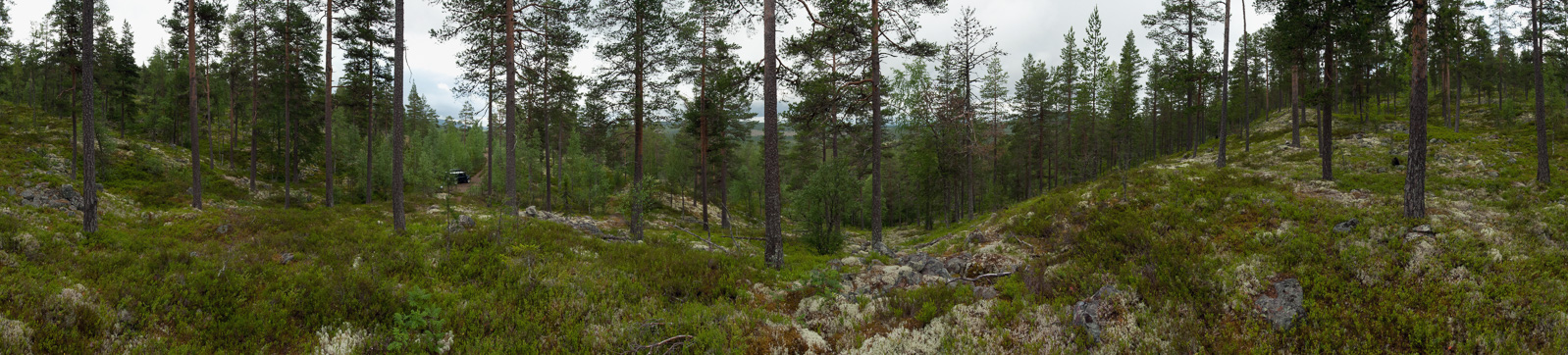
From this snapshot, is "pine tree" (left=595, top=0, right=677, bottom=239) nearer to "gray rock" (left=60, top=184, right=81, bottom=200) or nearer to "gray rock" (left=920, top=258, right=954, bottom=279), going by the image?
"gray rock" (left=920, top=258, right=954, bottom=279)

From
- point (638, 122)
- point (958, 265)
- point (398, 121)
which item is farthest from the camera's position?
point (638, 122)

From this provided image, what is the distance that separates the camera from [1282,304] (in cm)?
677

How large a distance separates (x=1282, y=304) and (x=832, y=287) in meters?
6.23

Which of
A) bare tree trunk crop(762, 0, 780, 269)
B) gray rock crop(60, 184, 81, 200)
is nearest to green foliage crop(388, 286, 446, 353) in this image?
bare tree trunk crop(762, 0, 780, 269)

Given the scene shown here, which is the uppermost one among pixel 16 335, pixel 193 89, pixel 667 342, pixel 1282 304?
pixel 193 89

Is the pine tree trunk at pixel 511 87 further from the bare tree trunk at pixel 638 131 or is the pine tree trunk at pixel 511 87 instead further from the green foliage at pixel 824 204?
the green foliage at pixel 824 204

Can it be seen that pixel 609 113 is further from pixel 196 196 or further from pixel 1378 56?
pixel 1378 56

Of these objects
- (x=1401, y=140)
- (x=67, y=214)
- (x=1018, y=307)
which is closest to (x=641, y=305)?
(x=1018, y=307)

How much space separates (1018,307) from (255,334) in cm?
1022

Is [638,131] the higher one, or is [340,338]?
[638,131]

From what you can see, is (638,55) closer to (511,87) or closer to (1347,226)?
(511,87)

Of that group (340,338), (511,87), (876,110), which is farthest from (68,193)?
(876,110)

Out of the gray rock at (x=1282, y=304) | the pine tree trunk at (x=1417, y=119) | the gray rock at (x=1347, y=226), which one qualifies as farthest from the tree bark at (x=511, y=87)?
the pine tree trunk at (x=1417, y=119)

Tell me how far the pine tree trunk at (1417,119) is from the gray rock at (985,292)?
894cm
